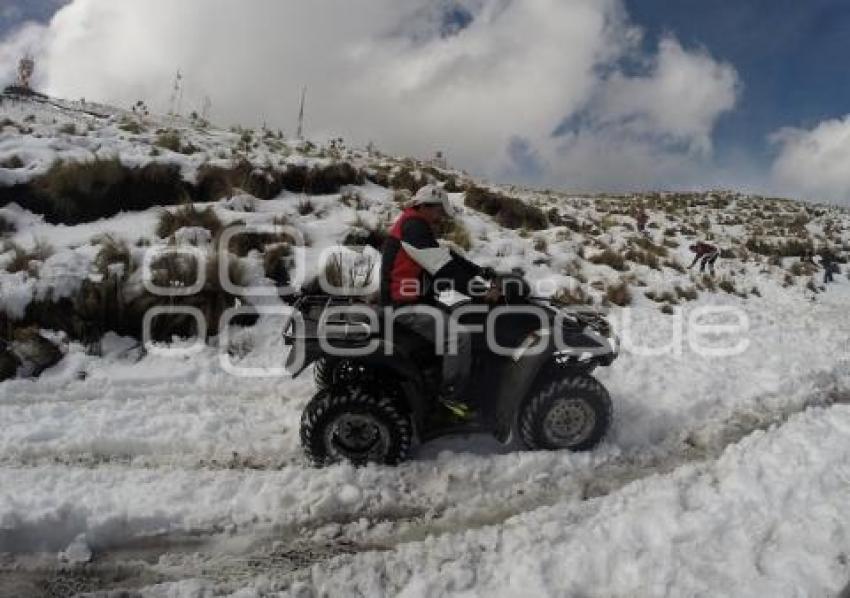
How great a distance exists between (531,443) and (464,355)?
0.86 m

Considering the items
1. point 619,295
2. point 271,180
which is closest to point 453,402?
point 619,295

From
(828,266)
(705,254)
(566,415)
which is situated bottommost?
(566,415)

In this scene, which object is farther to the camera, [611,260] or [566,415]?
[611,260]

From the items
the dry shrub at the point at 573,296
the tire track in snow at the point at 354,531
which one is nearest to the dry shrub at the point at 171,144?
the dry shrub at the point at 573,296

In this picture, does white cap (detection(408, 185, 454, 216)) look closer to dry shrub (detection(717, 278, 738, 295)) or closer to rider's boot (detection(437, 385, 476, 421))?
rider's boot (detection(437, 385, 476, 421))

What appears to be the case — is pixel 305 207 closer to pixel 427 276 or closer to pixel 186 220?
pixel 186 220

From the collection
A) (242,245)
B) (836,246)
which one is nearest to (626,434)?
(242,245)

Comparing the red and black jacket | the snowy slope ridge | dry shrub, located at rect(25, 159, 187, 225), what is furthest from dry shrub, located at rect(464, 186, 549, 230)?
the red and black jacket

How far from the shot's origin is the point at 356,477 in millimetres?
4406

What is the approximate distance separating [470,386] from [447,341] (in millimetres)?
443

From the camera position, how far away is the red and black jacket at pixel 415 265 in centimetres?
485

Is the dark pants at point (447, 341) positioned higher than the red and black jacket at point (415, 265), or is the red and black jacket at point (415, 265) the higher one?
the red and black jacket at point (415, 265)

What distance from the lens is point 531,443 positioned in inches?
193

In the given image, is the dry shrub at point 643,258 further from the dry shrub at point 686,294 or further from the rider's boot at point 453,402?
the rider's boot at point 453,402
